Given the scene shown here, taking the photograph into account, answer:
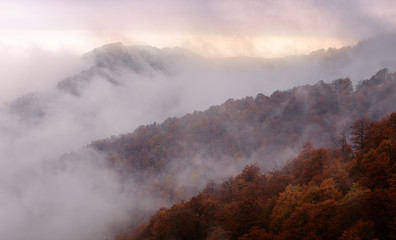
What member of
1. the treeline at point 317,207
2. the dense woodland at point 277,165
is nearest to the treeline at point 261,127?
the dense woodland at point 277,165

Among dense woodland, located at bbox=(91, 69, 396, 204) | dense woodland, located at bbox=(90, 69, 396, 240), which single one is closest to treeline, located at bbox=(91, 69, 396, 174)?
dense woodland, located at bbox=(91, 69, 396, 204)

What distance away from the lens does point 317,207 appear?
21.1 m

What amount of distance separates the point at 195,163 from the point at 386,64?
129 metres

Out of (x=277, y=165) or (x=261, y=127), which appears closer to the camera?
(x=277, y=165)

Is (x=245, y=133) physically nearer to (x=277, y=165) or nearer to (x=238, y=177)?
(x=277, y=165)

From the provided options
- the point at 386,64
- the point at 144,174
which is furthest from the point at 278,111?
the point at 386,64

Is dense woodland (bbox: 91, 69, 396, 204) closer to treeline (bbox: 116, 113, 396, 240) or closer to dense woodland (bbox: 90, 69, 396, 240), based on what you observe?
dense woodland (bbox: 90, 69, 396, 240)

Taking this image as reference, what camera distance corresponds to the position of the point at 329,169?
1186 inches

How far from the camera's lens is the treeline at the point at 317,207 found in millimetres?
18906

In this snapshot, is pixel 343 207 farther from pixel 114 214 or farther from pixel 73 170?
pixel 73 170

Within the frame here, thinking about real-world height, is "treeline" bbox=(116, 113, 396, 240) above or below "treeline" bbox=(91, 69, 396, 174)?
below

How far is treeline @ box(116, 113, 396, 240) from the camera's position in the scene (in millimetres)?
18906

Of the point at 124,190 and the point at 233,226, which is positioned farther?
the point at 124,190

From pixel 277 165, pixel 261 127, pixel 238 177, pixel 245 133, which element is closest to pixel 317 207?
pixel 238 177
